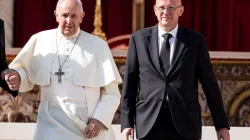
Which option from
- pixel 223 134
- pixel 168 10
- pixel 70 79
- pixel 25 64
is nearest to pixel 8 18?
pixel 25 64

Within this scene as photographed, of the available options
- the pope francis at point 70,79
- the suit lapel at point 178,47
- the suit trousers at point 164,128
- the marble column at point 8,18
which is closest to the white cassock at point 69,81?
the pope francis at point 70,79

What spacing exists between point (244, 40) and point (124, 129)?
307 inches

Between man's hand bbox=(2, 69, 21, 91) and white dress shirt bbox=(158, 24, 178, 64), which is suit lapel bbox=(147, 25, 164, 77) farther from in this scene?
man's hand bbox=(2, 69, 21, 91)

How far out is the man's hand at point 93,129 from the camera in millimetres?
5297

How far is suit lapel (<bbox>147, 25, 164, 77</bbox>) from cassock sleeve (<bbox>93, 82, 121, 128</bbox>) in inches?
22.6

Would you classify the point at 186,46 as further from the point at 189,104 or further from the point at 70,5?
the point at 70,5

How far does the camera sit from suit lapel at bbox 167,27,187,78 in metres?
5.04

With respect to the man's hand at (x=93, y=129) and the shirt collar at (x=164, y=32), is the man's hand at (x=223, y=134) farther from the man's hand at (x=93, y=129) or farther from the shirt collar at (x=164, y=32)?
the man's hand at (x=93, y=129)

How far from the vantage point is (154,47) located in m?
5.12

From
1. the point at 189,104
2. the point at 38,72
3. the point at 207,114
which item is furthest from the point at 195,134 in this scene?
the point at 207,114

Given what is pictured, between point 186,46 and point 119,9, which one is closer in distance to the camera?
point 186,46

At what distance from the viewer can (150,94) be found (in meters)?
5.03

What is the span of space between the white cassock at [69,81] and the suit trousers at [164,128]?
51 cm

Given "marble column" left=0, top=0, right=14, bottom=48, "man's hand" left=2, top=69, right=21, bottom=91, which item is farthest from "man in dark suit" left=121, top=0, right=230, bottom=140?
"marble column" left=0, top=0, right=14, bottom=48
